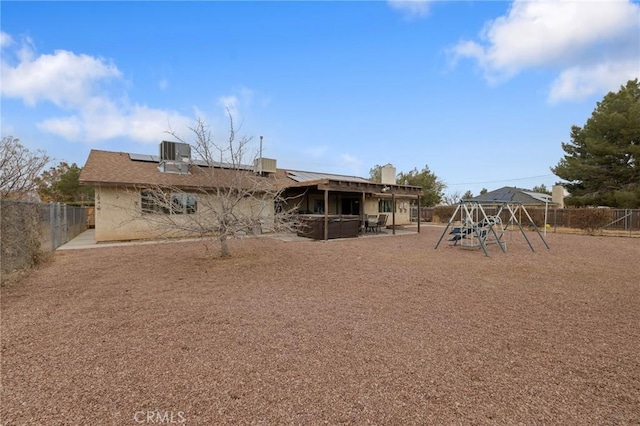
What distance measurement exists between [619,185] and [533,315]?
2522 centimetres

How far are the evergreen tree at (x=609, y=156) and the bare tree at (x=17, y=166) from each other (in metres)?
31.8

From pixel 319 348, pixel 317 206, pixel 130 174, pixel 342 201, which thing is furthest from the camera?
pixel 342 201

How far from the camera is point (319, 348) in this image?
3.23 metres

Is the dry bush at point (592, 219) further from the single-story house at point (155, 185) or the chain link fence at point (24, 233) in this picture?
the chain link fence at point (24, 233)

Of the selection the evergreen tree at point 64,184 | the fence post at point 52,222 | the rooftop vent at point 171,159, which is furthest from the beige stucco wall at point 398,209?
the evergreen tree at point 64,184

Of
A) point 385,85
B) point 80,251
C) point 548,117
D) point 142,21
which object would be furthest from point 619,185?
point 80,251

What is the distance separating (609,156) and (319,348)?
88.9 feet

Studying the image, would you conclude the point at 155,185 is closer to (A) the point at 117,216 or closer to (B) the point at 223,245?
(B) the point at 223,245

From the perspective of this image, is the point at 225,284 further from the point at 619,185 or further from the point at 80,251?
the point at 619,185

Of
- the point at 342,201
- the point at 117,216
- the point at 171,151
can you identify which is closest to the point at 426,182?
the point at 342,201

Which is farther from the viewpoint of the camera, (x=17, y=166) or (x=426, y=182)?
(x=426, y=182)

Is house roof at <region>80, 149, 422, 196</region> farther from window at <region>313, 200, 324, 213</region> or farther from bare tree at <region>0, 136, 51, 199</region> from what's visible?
window at <region>313, 200, 324, 213</region>

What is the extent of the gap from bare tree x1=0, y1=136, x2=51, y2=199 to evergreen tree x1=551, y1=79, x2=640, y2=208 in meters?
31.8

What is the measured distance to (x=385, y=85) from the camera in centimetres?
1477
